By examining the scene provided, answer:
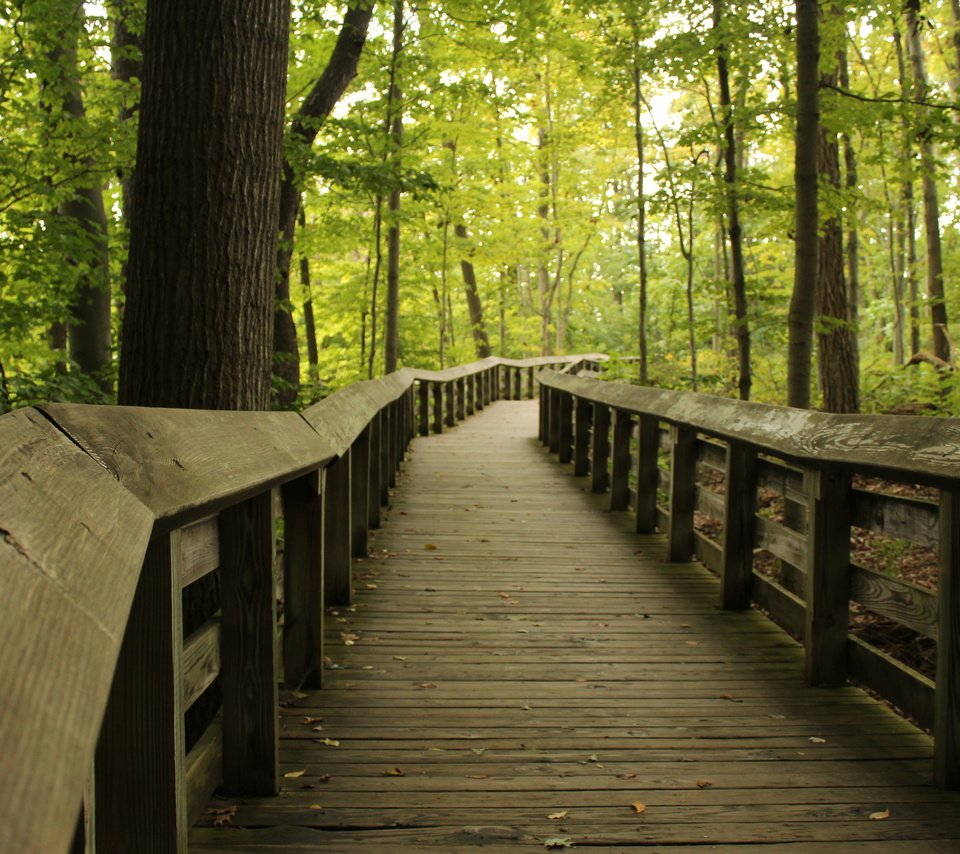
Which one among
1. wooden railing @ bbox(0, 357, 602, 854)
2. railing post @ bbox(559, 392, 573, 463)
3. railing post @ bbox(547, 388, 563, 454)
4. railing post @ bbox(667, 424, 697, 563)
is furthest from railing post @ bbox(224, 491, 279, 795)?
railing post @ bbox(547, 388, 563, 454)

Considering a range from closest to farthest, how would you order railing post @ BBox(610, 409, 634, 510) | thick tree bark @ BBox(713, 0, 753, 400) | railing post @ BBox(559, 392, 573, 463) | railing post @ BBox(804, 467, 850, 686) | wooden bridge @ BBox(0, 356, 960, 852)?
wooden bridge @ BBox(0, 356, 960, 852) → railing post @ BBox(804, 467, 850, 686) → railing post @ BBox(610, 409, 634, 510) → thick tree bark @ BBox(713, 0, 753, 400) → railing post @ BBox(559, 392, 573, 463)

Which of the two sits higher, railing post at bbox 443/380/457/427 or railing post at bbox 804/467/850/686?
railing post at bbox 443/380/457/427

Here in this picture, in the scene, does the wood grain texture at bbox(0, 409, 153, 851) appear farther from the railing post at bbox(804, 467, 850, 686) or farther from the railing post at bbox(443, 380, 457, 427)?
the railing post at bbox(443, 380, 457, 427)

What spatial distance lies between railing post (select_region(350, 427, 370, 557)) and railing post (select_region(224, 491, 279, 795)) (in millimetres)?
2984

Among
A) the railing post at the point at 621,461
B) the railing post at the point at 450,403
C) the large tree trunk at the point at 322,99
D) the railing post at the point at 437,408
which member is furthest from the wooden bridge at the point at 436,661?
the railing post at the point at 450,403

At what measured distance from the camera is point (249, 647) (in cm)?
273

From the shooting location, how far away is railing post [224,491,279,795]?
2.72 m

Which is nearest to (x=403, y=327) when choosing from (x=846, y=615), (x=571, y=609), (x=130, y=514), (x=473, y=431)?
(x=473, y=431)

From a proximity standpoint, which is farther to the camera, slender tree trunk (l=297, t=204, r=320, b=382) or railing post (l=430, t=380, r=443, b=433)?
slender tree trunk (l=297, t=204, r=320, b=382)

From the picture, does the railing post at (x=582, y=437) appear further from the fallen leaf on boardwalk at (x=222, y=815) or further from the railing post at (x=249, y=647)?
the fallen leaf on boardwalk at (x=222, y=815)

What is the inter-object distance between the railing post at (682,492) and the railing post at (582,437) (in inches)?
148

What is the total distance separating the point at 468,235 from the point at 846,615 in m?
20.3

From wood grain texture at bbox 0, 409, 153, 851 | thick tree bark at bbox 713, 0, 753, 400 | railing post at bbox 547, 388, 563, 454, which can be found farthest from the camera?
railing post at bbox 547, 388, 563, 454

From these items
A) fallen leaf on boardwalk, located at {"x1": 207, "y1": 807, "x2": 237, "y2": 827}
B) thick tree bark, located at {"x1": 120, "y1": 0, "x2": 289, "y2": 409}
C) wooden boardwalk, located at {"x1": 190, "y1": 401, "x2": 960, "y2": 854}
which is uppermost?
thick tree bark, located at {"x1": 120, "y1": 0, "x2": 289, "y2": 409}
